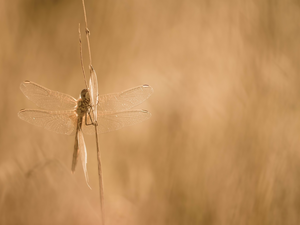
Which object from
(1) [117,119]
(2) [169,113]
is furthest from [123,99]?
(2) [169,113]

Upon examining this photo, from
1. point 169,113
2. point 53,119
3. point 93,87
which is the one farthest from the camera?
point 169,113

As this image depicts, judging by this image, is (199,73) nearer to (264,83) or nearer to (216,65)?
(216,65)

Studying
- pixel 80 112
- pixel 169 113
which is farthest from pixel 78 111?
pixel 169 113

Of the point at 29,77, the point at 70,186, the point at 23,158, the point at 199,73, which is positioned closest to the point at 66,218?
the point at 70,186

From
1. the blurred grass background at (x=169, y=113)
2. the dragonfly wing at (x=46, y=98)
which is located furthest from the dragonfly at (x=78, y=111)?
the blurred grass background at (x=169, y=113)

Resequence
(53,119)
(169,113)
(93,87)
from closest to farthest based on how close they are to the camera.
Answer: (93,87) → (53,119) → (169,113)

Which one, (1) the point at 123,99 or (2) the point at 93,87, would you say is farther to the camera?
(1) the point at 123,99

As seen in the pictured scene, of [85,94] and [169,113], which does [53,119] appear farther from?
[169,113]

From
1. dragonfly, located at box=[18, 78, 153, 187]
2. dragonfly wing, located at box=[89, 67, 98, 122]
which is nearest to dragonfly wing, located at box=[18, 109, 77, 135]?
dragonfly, located at box=[18, 78, 153, 187]

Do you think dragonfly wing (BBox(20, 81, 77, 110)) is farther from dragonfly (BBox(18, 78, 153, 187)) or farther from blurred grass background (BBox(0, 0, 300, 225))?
blurred grass background (BBox(0, 0, 300, 225))
